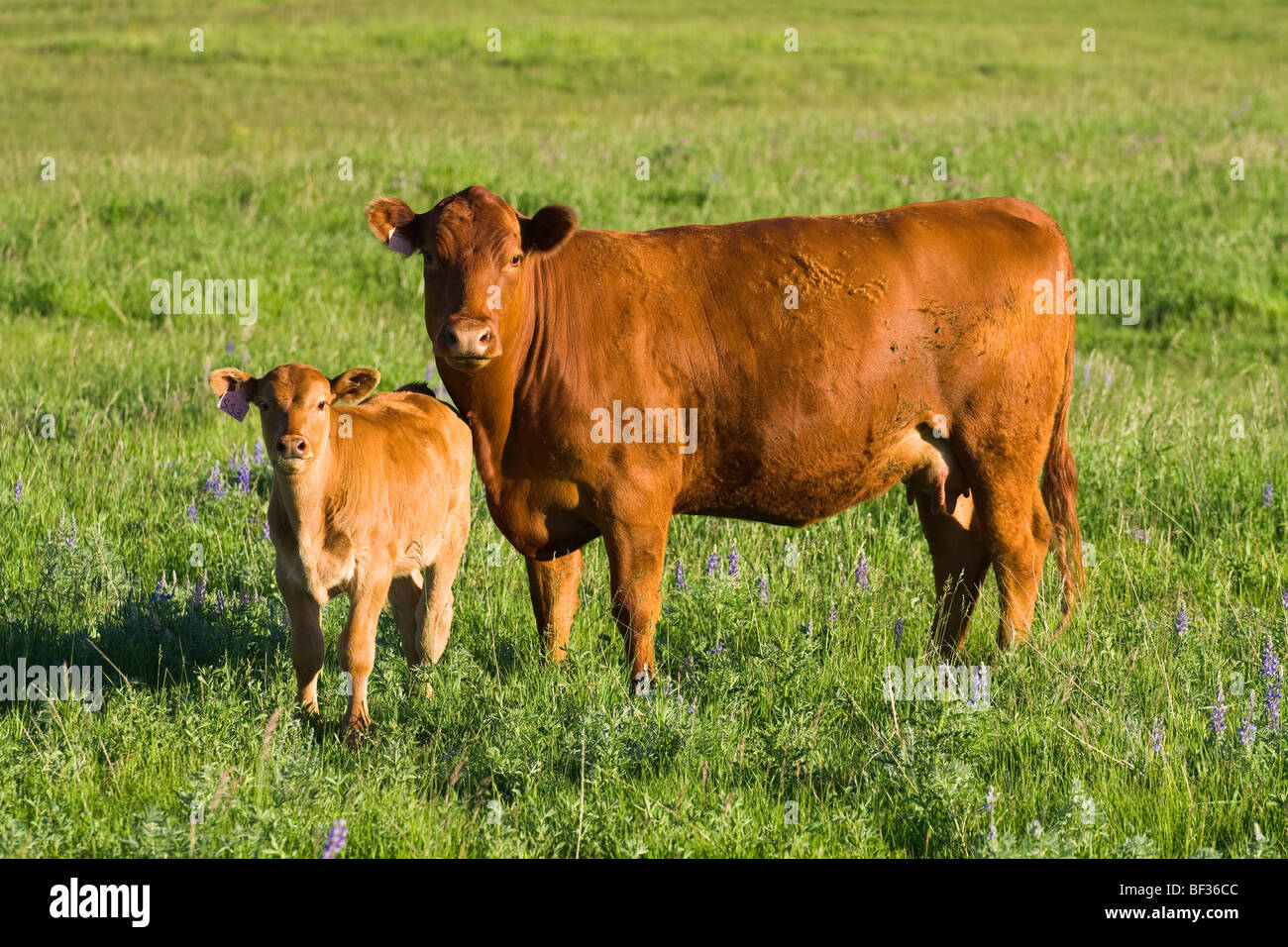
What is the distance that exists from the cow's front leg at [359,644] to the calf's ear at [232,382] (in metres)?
0.75

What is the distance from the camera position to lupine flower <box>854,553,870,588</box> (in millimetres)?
5973

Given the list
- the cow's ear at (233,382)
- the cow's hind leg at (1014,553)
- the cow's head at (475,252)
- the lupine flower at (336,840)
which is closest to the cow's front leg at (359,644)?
the cow's ear at (233,382)

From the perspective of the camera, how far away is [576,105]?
27047mm

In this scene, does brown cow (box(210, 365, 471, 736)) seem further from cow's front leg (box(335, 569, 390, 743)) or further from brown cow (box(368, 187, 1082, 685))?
brown cow (box(368, 187, 1082, 685))

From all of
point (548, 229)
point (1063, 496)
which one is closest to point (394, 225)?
point (548, 229)

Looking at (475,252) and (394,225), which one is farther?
(394,225)

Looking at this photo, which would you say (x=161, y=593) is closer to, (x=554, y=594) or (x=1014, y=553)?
(x=554, y=594)

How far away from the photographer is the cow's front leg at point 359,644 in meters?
4.67

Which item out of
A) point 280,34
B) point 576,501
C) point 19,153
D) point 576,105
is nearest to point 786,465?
point 576,501

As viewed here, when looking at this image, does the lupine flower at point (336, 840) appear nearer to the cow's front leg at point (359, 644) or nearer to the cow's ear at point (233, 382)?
the cow's front leg at point (359, 644)

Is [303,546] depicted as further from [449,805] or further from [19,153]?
[19,153]

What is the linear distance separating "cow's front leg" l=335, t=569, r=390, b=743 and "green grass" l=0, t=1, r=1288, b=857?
105mm

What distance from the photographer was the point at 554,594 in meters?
5.38

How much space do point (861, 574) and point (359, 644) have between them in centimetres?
240
